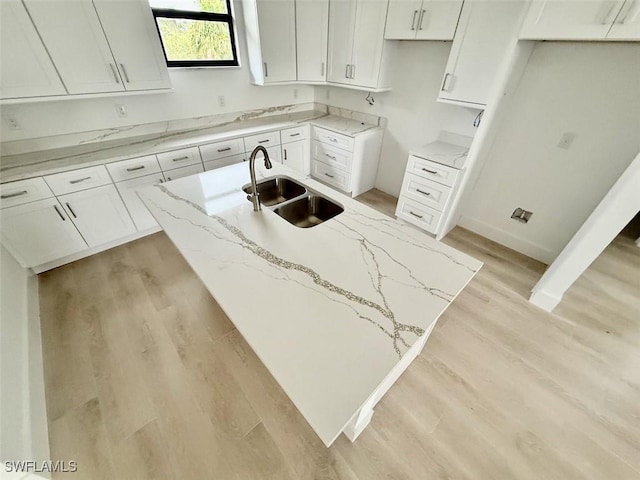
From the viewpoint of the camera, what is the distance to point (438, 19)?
6.60ft

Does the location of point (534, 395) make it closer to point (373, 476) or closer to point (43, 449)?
point (373, 476)

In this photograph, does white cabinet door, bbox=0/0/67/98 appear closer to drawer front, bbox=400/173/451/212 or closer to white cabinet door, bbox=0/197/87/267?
white cabinet door, bbox=0/197/87/267

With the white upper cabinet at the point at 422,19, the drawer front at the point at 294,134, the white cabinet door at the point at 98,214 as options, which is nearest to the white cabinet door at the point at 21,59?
the white cabinet door at the point at 98,214

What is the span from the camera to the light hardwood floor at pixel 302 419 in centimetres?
124

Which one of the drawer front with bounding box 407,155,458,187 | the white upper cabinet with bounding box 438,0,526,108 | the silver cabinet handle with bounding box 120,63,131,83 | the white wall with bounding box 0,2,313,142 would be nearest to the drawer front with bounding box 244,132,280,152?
the white wall with bounding box 0,2,313,142

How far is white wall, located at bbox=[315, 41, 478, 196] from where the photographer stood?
2.45m

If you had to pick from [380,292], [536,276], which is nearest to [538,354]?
[536,276]

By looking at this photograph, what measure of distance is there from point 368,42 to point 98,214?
115 inches

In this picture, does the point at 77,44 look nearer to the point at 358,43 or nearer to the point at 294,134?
the point at 294,134

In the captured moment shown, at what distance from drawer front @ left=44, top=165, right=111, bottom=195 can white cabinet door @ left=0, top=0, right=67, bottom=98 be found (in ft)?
1.81

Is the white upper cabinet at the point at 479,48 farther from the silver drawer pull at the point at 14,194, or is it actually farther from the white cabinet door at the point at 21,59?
the silver drawer pull at the point at 14,194

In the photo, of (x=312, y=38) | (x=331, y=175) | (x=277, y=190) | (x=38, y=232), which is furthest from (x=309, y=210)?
(x=312, y=38)

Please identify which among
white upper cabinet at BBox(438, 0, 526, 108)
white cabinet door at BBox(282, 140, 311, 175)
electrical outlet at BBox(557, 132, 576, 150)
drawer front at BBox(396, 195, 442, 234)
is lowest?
drawer front at BBox(396, 195, 442, 234)

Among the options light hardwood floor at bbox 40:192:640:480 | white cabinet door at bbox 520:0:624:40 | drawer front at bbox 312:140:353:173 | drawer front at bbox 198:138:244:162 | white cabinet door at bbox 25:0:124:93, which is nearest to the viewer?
light hardwood floor at bbox 40:192:640:480
